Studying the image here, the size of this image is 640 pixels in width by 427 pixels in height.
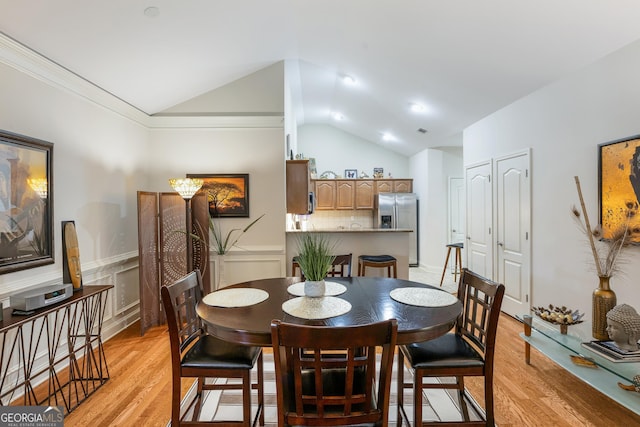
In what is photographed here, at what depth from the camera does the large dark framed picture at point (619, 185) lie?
2314mm

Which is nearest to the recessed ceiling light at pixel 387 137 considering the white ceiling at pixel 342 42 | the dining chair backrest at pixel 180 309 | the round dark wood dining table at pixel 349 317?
the white ceiling at pixel 342 42

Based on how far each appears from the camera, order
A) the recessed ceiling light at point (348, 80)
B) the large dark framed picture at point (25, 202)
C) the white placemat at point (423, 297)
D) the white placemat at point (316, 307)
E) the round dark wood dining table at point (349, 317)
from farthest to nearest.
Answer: the recessed ceiling light at point (348, 80) < the large dark framed picture at point (25, 202) < the white placemat at point (423, 297) < the white placemat at point (316, 307) < the round dark wood dining table at point (349, 317)

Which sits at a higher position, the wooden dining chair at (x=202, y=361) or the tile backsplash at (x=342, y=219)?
the tile backsplash at (x=342, y=219)

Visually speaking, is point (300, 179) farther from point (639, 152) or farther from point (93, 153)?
point (639, 152)

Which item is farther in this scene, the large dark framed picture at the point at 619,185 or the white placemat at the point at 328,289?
the large dark framed picture at the point at 619,185

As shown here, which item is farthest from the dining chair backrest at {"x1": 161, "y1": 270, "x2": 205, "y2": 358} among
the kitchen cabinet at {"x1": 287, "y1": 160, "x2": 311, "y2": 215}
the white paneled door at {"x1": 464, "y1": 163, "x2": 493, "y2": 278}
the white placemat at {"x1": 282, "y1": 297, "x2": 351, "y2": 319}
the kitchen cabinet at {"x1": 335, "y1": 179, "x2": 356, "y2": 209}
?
the kitchen cabinet at {"x1": 335, "y1": 179, "x2": 356, "y2": 209}

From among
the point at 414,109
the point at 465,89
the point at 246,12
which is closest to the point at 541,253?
the point at 465,89

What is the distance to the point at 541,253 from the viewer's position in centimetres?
333

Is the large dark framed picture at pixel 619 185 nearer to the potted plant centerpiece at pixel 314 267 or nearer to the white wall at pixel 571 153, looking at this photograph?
the white wall at pixel 571 153

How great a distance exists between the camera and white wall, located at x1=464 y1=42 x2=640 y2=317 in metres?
2.42

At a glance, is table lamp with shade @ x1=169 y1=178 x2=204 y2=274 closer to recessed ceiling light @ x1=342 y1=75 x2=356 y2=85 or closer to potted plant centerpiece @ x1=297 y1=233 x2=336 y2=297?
potted plant centerpiece @ x1=297 y1=233 x2=336 y2=297

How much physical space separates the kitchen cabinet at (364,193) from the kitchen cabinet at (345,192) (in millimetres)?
90

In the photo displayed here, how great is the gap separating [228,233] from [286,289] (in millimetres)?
2182

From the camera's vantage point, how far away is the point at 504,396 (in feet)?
7.50
